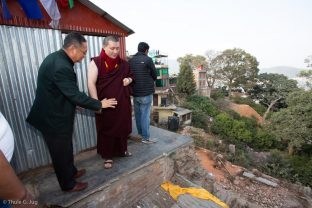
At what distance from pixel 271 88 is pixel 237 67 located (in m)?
5.18

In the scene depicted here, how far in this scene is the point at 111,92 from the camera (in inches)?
103

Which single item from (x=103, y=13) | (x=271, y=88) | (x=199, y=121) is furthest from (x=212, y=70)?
(x=103, y=13)

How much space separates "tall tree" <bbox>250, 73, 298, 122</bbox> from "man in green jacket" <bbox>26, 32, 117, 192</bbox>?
77.0 ft

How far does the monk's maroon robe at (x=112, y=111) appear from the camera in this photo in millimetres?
2588

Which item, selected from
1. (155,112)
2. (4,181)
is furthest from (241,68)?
(4,181)

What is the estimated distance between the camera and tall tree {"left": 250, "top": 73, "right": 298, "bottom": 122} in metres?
22.5

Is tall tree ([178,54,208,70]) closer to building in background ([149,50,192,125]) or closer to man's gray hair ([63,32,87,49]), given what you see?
building in background ([149,50,192,125])

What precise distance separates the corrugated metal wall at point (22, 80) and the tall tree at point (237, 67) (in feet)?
88.3

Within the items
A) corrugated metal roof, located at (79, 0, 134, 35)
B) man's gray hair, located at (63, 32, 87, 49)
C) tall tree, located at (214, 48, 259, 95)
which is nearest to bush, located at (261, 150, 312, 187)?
corrugated metal roof, located at (79, 0, 134, 35)

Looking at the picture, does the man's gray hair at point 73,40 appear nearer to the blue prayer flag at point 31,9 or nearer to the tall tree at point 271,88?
the blue prayer flag at point 31,9

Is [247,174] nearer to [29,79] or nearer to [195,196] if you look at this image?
[195,196]

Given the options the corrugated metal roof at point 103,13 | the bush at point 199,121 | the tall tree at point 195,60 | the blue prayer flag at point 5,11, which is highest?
the tall tree at point 195,60

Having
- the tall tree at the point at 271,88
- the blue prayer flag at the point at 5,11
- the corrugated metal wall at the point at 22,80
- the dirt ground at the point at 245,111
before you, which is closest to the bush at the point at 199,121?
the dirt ground at the point at 245,111

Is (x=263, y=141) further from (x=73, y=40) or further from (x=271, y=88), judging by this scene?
(x=73, y=40)
